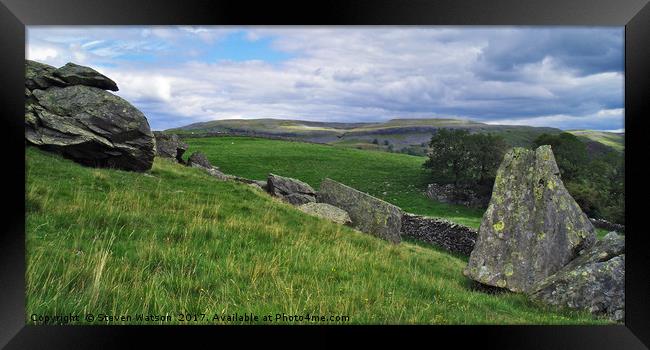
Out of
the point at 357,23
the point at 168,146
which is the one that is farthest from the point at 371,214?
the point at 168,146

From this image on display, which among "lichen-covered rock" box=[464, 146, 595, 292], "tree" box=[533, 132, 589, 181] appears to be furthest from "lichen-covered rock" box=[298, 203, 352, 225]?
"tree" box=[533, 132, 589, 181]

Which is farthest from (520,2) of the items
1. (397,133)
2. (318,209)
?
(397,133)

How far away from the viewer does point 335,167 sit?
176 feet

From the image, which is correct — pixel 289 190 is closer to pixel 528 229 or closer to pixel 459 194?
pixel 528 229

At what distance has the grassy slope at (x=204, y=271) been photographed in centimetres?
683

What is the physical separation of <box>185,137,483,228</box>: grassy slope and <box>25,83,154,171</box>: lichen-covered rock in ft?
76.7

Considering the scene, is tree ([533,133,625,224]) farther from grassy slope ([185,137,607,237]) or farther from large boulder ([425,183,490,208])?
grassy slope ([185,137,607,237])

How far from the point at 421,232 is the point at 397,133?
185ft

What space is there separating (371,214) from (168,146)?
61.7 ft

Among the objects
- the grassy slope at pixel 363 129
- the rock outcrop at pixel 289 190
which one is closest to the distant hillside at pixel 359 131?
the grassy slope at pixel 363 129

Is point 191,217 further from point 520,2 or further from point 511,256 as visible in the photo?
point 520,2

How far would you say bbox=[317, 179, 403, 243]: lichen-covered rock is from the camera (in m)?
20.5

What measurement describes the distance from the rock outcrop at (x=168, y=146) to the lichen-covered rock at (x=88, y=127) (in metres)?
11.4

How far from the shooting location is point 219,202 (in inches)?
657
